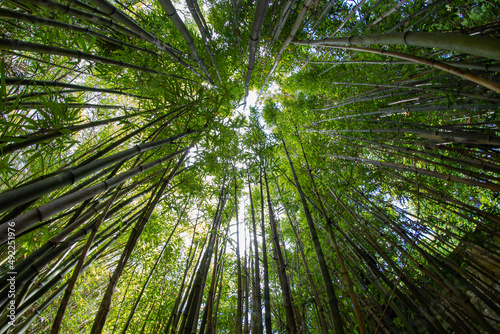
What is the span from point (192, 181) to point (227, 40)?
226 centimetres

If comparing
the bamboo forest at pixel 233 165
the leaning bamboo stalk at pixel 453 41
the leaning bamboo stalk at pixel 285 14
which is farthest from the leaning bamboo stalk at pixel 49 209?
the leaning bamboo stalk at pixel 285 14

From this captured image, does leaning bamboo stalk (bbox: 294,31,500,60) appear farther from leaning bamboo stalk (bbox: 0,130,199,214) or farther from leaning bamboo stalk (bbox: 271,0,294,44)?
leaning bamboo stalk (bbox: 0,130,199,214)

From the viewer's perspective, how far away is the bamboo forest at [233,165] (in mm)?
1229

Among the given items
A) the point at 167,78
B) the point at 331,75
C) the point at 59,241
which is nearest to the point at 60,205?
the point at 59,241

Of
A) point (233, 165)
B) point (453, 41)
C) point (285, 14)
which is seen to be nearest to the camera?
point (453, 41)

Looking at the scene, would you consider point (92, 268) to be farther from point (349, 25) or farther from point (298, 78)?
point (349, 25)

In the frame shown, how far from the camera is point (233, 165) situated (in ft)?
9.02

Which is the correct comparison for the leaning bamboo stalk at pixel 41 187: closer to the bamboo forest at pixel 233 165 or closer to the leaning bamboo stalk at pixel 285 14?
Answer: the bamboo forest at pixel 233 165

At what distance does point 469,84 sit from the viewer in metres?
2.06

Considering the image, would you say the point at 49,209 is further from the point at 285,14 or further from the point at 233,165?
the point at 285,14

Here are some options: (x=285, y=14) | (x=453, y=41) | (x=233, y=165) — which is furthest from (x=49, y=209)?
(x=285, y=14)

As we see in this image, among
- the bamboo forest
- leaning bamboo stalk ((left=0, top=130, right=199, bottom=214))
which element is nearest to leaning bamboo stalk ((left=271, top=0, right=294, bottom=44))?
the bamboo forest

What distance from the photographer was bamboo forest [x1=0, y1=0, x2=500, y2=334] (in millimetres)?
1229

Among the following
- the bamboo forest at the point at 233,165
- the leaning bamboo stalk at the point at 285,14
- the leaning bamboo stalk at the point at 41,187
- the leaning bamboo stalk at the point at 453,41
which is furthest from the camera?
the leaning bamboo stalk at the point at 285,14
